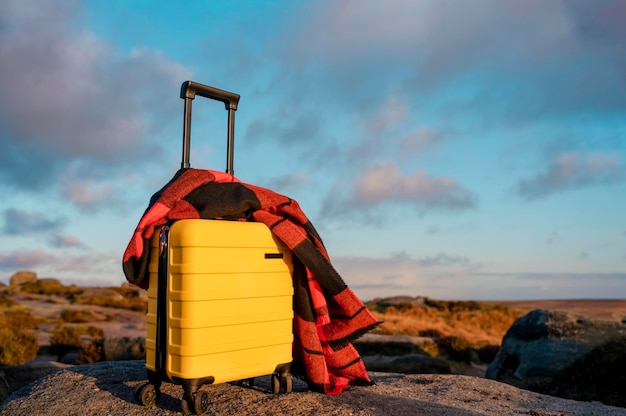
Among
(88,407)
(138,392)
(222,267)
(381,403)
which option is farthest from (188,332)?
(381,403)

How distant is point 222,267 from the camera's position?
14.6 feet

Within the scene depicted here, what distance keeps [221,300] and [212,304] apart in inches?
3.3

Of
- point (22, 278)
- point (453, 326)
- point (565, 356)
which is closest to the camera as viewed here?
point (565, 356)

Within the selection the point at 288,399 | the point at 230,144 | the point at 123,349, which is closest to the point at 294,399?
the point at 288,399

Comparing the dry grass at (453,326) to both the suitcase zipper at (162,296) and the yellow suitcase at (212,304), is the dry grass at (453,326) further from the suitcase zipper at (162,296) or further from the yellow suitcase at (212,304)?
the suitcase zipper at (162,296)

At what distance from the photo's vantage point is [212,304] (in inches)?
173

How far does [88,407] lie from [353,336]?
237 cm

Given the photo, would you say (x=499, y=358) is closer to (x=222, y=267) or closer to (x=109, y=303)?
(x=222, y=267)

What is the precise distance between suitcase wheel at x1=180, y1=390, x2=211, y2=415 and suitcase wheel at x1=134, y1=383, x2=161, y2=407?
1.46ft

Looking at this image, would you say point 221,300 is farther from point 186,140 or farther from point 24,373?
point 24,373

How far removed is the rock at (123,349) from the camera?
41.6 ft

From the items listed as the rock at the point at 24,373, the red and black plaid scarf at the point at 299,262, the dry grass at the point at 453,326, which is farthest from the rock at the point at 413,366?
the rock at the point at 24,373

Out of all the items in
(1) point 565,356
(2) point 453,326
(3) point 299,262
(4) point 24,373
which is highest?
(3) point 299,262

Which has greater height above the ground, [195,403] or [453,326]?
[195,403]
